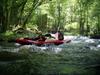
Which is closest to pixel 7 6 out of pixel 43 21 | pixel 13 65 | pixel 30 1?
pixel 30 1

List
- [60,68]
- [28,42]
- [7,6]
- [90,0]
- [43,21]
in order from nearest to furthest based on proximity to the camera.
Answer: [60,68] < [28,42] < [7,6] < [90,0] < [43,21]

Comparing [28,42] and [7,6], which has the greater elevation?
[7,6]

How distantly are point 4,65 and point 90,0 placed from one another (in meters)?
41.1

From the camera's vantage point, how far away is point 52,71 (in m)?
10.4

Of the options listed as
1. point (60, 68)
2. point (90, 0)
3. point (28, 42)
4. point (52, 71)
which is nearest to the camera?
point (52, 71)

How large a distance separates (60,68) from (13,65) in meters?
2.31

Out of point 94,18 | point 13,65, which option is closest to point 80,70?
point 13,65

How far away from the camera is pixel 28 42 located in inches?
866

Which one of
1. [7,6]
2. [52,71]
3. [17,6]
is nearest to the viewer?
[52,71]

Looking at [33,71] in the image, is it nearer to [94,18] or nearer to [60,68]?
[60,68]

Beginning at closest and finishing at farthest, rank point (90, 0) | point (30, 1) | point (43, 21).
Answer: point (30, 1)
point (90, 0)
point (43, 21)

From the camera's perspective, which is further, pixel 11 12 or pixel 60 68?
pixel 11 12

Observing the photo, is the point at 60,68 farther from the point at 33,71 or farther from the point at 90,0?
the point at 90,0

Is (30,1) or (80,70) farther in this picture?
(30,1)
